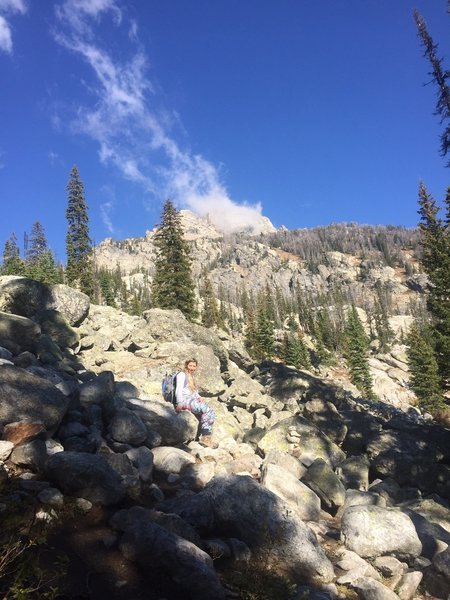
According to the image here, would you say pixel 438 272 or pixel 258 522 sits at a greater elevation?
pixel 438 272

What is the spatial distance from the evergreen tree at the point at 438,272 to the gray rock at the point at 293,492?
2425cm

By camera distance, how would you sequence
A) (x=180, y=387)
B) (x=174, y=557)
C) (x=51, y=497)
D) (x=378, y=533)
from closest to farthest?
(x=174, y=557)
(x=51, y=497)
(x=378, y=533)
(x=180, y=387)

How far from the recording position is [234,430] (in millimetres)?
11578

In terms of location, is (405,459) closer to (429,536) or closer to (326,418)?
(326,418)

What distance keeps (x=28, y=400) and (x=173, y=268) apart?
29008 mm

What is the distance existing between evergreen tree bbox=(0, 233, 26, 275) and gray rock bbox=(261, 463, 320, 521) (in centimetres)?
5490

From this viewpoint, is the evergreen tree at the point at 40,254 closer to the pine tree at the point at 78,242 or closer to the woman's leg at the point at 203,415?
the pine tree at the point at 78,242

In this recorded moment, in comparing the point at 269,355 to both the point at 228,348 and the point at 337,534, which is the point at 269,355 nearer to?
the point at 228,348

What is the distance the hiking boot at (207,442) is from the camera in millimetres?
9699

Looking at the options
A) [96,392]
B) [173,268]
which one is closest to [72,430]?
[96,392]

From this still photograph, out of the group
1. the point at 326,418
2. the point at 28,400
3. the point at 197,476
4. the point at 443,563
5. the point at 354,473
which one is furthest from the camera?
the point at 326,418

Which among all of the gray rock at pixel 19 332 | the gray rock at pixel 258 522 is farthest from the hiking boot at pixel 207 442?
the gray rock at pixel 19 332

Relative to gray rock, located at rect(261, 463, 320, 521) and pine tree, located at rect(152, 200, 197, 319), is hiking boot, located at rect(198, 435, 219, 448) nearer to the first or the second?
gray rock, located at rect(261, 463, 320, 521)

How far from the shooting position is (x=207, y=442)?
32.2ft
